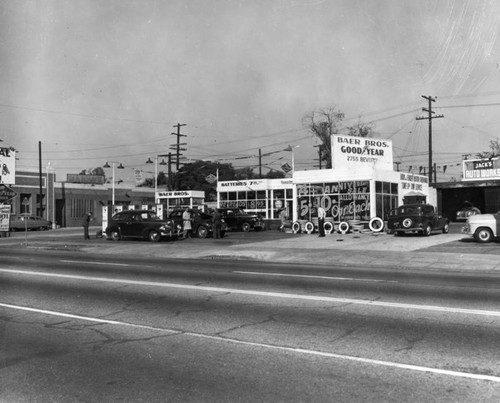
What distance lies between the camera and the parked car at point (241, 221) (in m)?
34.3

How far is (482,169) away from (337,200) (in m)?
19.0

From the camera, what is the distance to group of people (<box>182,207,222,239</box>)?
92.5ft

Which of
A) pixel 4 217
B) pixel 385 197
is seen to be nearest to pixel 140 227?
pixel 385 197

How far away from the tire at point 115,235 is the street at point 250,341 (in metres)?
17.2

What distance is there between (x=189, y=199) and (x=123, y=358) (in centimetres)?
3965

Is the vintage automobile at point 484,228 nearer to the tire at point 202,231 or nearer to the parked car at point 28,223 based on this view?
the tire at point 202,231

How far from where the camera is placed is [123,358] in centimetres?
582

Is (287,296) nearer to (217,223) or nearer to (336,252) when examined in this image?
(336,252)

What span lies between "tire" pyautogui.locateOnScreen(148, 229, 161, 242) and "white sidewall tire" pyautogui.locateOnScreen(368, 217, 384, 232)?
11.5m

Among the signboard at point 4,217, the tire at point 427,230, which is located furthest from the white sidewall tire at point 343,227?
the signboard at point 4,217

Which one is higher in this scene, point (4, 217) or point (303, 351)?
point (4, 217)

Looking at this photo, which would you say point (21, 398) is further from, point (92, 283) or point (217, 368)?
point (92, 283)

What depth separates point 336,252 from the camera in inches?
785

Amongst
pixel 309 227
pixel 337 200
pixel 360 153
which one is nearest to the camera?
pixel 309 227
